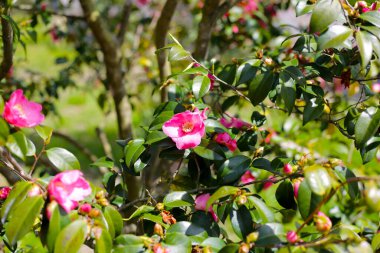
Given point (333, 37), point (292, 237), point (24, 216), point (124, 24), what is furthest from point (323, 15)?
point (124, 24)

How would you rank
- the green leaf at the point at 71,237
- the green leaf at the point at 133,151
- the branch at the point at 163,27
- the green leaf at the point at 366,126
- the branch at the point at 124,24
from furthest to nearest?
the branch at the point at 124,24 → the branch at the point at 163,27 → the green leaf at the point at 133,151 → the green leaf at the point at 366,126 → the green leaf at the point at 71,237

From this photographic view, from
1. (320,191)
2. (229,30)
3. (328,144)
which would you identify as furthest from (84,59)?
(320,191)

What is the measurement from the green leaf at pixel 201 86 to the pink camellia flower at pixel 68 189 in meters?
0.40

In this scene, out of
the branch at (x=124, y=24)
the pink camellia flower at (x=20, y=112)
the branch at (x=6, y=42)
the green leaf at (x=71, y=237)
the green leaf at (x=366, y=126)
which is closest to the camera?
the green leaf at (x=71, y=237)

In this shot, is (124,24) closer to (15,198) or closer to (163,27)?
(163,27)

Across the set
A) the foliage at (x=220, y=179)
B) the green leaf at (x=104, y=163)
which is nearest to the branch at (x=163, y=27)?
the foliage at (x=220, y=179)

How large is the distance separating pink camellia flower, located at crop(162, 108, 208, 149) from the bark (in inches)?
37.4

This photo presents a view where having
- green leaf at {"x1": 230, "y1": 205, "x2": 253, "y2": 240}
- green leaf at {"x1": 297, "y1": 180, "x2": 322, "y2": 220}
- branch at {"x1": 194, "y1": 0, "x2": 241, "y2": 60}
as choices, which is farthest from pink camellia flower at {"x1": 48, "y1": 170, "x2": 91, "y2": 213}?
branch at {"x1": 194, "y1": 0, "x2": 241, "y2": 60}

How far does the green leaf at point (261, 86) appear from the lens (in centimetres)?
126

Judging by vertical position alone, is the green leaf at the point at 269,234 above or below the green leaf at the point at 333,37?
below

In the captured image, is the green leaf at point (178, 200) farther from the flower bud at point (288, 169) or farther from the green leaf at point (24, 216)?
the green leaf at point (24, 216)

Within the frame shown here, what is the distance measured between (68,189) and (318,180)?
18.0 inches

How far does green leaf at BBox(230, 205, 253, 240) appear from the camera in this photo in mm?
1125

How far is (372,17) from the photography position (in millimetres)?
1141
